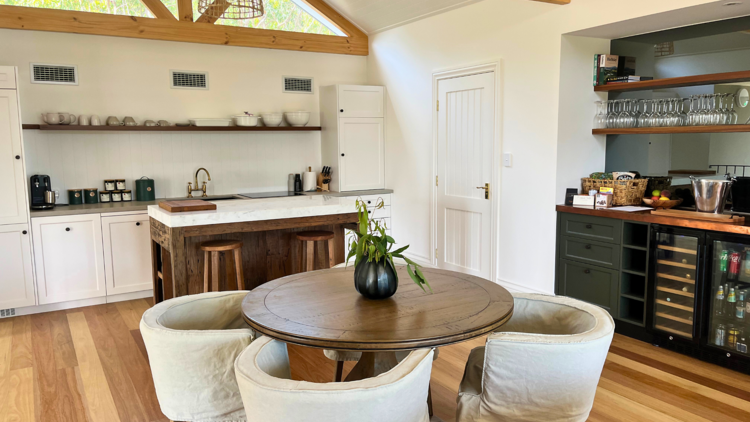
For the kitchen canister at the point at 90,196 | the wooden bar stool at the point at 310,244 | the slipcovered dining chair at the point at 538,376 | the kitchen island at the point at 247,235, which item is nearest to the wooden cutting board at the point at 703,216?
the slipcovered dining chair at the point at 538,376

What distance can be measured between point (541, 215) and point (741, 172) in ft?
4.56

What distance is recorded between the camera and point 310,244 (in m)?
4.00

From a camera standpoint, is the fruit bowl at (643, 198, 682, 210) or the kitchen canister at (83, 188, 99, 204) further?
the kitchen canister at (83, 188, 99, 204)

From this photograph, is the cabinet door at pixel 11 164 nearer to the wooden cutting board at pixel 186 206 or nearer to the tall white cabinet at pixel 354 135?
the wooden cutting board at pixel 186 206

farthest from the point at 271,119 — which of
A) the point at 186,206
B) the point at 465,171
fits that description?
the point at 186,206

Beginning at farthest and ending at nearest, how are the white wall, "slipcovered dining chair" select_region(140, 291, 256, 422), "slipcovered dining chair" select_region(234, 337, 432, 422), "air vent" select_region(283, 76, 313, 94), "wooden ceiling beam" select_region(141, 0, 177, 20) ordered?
"air vent" select_region(283, 76, 313, 94) < "wooden ceiling beam" select_region(141, 0, 177, 20) < the white wall < "slipcovered dining chair" select_region(140, 291, 256, 422) < "slipcovered dining chair" select_region(234, 337, 432, 422)

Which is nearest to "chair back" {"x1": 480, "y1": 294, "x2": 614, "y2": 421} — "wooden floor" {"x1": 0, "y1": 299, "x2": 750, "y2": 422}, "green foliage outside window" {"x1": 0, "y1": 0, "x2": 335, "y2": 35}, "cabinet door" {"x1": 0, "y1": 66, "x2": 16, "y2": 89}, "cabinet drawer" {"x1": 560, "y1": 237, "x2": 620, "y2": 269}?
"wooden floor" {"x1": 0, "y1": 299, "x2": 750, "y2": 422}

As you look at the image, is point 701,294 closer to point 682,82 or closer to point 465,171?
point 682,82

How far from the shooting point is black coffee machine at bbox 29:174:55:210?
4.84 meters

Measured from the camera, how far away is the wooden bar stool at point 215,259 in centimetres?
365

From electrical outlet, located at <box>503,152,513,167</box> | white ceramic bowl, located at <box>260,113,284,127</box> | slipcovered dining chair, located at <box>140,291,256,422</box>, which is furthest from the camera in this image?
white ceramic bowl, located at <box>260,113,284,127</box>

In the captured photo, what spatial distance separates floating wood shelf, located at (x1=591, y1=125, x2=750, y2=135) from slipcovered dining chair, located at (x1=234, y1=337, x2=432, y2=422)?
9.43 ft

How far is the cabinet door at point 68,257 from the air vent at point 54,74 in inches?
52.0

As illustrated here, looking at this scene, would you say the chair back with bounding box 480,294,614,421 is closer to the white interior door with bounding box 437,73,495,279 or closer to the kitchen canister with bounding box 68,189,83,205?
the white interior door with bounding box 437,73,495,279
